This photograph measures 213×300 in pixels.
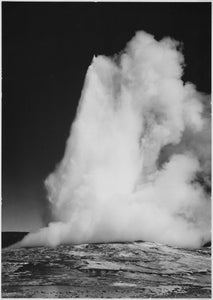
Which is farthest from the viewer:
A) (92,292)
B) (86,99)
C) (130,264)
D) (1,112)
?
(86,99)

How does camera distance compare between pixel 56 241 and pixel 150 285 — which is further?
pixel 56 241

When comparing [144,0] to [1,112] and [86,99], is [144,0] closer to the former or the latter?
[86,99]

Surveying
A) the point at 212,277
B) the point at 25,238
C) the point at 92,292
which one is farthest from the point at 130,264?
the point at 25,238

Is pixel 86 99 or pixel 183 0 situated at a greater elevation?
pixel 183 0

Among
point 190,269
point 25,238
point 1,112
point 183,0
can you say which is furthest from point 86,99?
point 190,269

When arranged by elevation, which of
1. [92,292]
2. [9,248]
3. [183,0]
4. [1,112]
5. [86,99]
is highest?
[183,0]

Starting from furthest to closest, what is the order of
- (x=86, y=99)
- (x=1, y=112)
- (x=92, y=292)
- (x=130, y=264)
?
(x=86, y=99), (x=130, y=264), (x=1, y=112), (x=92, y=292)

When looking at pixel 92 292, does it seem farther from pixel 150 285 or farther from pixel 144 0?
pixel 144 0
